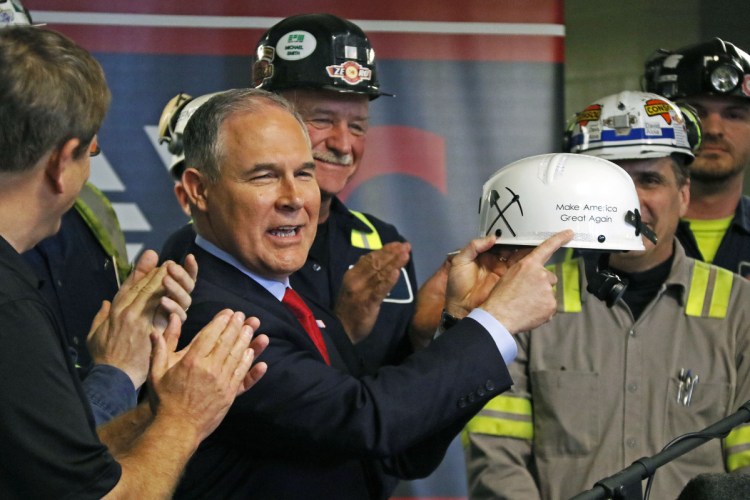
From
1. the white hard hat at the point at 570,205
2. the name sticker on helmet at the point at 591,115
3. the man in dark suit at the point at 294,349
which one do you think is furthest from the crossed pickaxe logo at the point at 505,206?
the name sticker on helmet at the point at 591,115

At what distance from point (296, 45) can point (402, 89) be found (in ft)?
3.71

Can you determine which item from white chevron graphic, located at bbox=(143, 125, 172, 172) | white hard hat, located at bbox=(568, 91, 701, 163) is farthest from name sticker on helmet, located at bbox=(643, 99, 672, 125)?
white chevron graphic, located at bbox=(143, 125, 172, 172)

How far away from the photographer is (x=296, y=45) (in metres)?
3.84

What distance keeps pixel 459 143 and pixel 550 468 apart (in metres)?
1.89

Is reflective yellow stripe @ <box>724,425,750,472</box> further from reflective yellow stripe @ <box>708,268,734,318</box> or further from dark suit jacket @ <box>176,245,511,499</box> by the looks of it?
dark suit jacket @ <box>176,245,511,499</box>

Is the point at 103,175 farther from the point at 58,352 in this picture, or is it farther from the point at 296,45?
the point at 58,352

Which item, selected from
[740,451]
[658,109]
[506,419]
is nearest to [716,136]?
[658,109]

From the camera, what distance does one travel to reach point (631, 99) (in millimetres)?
3885

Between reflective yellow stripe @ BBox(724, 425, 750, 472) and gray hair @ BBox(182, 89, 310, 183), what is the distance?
4.83 feet

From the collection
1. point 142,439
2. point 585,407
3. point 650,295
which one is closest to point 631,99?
point 650,295

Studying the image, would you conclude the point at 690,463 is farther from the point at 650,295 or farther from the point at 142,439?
the point at 142,439

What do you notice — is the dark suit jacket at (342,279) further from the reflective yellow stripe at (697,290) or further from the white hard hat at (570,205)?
the reflective yellow stripe at (697,290)

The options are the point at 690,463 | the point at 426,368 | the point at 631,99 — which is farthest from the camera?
the point at 631,99

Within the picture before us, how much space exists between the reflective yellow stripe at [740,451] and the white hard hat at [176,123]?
2.19 meters
